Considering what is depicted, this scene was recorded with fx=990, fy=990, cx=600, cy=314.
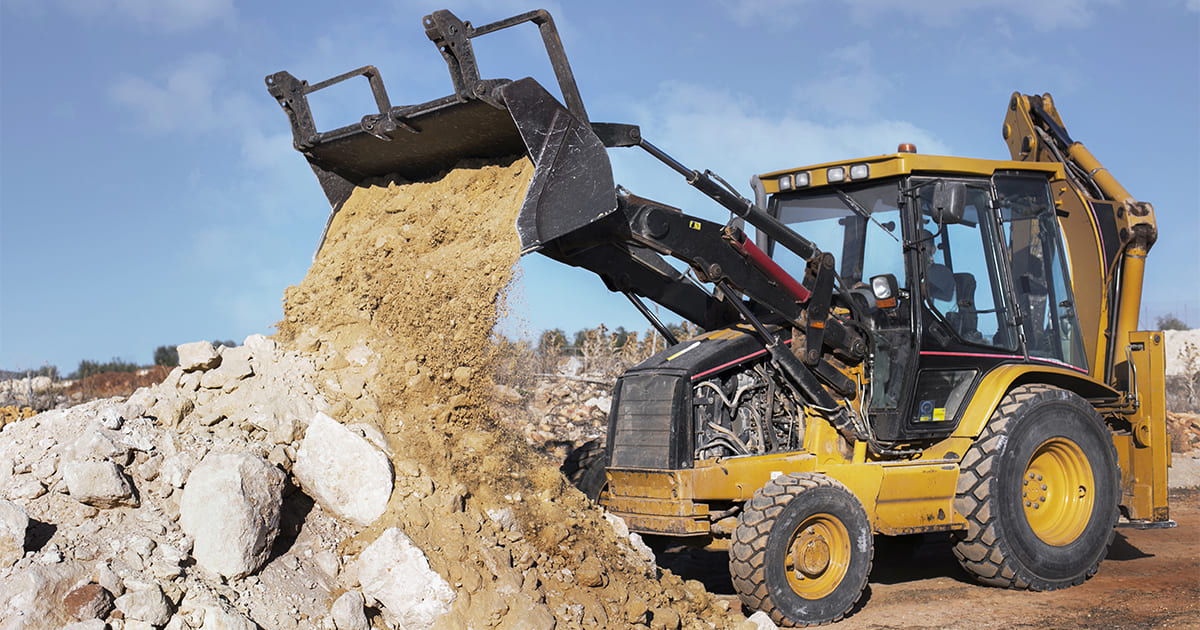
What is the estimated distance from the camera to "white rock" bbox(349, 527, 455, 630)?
471cm

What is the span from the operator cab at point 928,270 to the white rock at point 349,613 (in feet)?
11.2

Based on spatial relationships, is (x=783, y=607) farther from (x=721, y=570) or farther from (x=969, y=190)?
(x=969, y=190)

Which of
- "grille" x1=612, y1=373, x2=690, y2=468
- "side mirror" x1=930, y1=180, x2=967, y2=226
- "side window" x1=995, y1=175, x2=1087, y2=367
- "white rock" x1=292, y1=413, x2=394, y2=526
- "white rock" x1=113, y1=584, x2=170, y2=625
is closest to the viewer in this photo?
"white rock" x1=113, y1=584, x2=170, y2=625

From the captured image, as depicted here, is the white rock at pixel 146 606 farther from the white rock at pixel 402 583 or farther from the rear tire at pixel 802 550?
the rear tire at pixel 802 550

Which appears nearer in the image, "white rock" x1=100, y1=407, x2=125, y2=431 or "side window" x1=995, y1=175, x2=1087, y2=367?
"white rock" x1=100, y1=407, x2=125, y2=431

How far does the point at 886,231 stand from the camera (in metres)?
6.56

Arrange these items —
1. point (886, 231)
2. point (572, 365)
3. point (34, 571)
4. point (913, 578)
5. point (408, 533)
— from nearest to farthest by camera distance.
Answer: point (34, 571), point (408, 533), point (886, 231), point (913, 578), point (572, 365)

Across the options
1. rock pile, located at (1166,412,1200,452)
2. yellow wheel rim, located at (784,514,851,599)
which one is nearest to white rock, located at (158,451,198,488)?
yellow wheel rim, located at (784,514,851,599)

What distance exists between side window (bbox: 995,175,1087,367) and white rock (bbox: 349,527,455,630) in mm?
4424

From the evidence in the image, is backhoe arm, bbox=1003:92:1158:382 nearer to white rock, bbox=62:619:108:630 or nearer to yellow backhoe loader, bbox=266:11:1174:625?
yellow backhoe loader, bbox=266:11:1174:625

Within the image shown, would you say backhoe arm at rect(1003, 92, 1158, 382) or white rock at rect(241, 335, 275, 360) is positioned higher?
backhoe arm at rect(1003, 92, 1158, 382)

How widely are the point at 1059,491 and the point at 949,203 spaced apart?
7.43ft

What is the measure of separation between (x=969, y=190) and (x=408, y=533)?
4351 millimetres

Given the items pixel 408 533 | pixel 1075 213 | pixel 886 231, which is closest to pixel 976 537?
pixel 886 231
